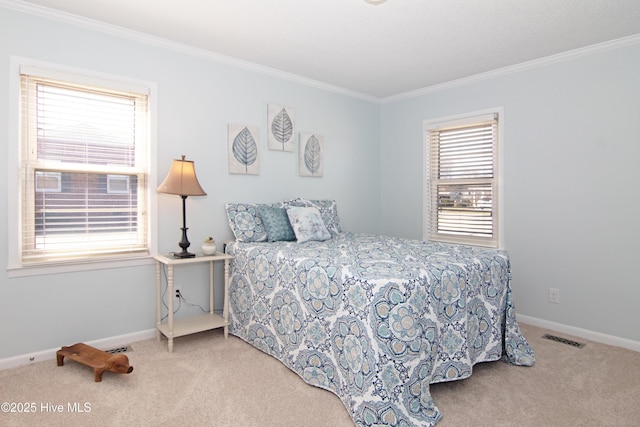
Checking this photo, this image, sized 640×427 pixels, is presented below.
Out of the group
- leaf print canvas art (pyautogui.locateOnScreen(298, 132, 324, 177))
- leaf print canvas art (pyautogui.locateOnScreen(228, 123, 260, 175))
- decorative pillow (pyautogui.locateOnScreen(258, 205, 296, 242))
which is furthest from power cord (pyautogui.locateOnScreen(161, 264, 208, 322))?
leaf print canvas art (pyautogui.locateOnScreen(298, 132, 324, 177))

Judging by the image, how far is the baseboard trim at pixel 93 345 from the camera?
2.52m

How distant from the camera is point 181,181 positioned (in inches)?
114

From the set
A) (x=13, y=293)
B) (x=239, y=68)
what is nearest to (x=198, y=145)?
(x=239, y=68)

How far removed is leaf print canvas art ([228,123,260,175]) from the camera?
3.50 metres

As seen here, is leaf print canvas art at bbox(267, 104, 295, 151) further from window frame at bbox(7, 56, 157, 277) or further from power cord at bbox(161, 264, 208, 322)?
power cord at bbox(161, 264, 208, 322)

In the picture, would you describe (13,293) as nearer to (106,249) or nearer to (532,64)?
(106,249)

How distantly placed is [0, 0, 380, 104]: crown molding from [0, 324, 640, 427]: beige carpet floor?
2.38 meters

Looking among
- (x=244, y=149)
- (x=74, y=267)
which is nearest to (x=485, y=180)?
(x=244, y=149)

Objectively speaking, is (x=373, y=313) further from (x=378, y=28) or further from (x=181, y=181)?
(x=378, y=28)

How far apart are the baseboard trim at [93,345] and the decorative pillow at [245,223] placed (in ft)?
3.44

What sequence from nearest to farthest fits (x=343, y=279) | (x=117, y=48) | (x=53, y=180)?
1. (x=343, y=279)
2. (x=53, y=180)
3. (x=117, y=48)

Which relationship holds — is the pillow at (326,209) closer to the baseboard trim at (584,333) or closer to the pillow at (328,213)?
the pillow at (328,213)

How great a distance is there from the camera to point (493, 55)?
333 cm

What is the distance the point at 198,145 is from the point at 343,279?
1.95 metres
